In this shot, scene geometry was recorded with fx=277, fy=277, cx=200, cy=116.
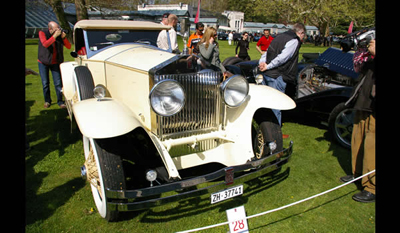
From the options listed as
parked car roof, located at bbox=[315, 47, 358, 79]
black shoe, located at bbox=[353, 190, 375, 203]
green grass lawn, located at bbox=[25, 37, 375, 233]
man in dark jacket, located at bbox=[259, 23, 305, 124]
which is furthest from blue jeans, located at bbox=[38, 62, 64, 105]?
black shoe, located at bbox=[353, 190, 375, 203]

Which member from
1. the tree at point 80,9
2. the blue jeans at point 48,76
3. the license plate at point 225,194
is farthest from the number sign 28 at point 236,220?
the tree at point 80,9

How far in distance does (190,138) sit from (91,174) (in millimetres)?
996

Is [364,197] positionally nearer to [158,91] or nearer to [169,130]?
[169,130]

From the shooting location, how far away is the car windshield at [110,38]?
4309 millimetres

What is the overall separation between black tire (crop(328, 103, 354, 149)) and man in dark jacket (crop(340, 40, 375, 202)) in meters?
0.98

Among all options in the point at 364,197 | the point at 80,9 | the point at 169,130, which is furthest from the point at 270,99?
the point at 80,9

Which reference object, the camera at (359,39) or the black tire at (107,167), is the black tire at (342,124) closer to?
the camera at (359,39)

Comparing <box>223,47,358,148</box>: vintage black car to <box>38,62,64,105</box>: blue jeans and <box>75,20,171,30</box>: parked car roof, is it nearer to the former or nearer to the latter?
<box>75,20,171,30</box>: parked car roof

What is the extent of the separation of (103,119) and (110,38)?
2377mm

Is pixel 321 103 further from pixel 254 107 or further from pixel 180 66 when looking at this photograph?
pixel 180 66

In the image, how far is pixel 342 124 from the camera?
4234 millimetres

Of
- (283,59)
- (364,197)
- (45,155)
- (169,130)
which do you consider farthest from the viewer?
(283,59)

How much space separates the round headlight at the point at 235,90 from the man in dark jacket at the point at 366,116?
1.26 m
